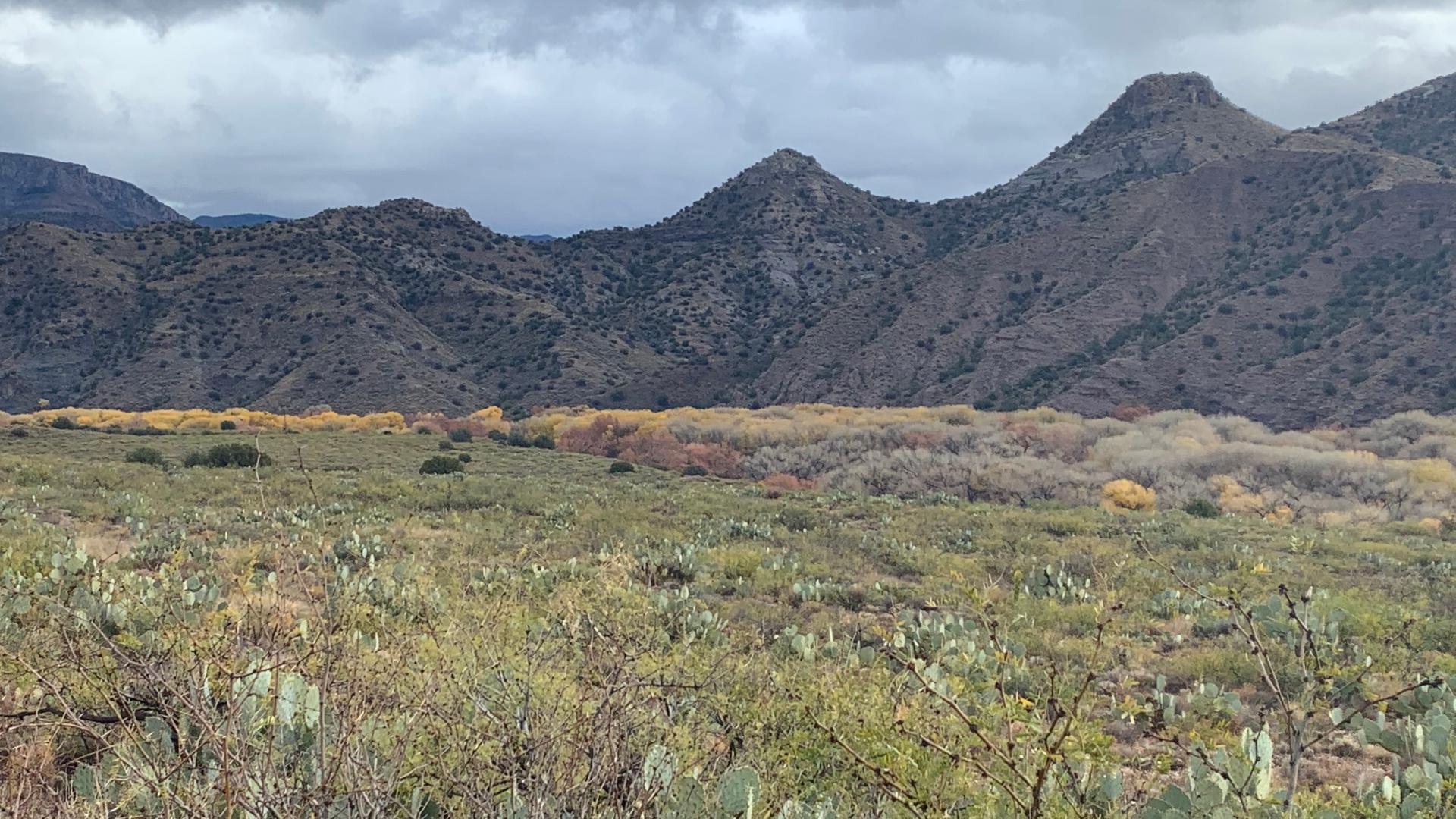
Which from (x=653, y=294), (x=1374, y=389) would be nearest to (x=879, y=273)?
(x=653, y=294)

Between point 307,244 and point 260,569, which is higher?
point 307,244

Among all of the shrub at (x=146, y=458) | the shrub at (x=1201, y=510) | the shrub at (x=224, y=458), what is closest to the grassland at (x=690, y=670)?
the shrub at (x=1201, y=510)

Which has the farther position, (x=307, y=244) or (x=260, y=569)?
(x=307, y=244)

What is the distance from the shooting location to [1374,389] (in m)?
45.7

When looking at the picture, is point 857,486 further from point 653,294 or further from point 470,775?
point 653,294

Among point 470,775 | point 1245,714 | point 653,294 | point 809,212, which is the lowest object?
point 1245,714

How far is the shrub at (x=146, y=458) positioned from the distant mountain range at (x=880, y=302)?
33.0 metres

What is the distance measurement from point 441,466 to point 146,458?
7886mm

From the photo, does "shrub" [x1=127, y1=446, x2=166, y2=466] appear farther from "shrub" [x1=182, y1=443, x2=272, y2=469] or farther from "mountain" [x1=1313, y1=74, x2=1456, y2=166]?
"mountain" [x1=1313, y1=74, x2=1456, y2=166]

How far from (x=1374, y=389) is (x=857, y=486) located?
1289 inches

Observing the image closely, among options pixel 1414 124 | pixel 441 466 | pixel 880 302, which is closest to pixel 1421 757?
pixel 441 466

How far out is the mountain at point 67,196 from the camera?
147 meters

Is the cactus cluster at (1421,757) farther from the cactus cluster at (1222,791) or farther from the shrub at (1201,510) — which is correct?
the shrub at (1201,510)

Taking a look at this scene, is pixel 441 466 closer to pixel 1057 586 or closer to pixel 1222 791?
pixel 1057 586
